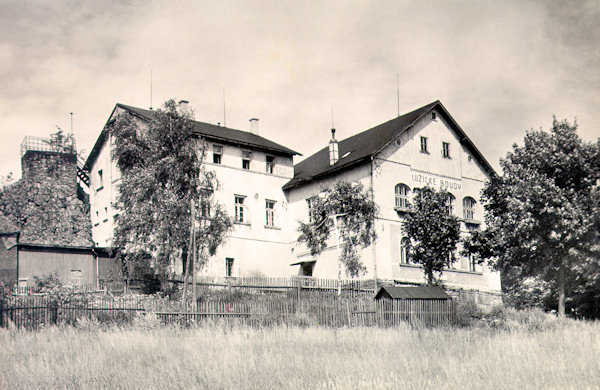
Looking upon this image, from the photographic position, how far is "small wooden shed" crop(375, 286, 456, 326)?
83.8 feet

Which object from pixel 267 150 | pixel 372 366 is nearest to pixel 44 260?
pixel 267 150

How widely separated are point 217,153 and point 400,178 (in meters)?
11.0

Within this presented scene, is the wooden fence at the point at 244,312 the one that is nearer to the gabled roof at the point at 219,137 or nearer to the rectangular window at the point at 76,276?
the rectangular window at the point at 76,276

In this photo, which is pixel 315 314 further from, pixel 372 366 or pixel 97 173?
pixel 97 173

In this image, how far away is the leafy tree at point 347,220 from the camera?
3647 centimetres

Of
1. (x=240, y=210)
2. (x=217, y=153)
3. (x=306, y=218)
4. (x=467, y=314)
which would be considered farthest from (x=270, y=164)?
(x=467, y=314)

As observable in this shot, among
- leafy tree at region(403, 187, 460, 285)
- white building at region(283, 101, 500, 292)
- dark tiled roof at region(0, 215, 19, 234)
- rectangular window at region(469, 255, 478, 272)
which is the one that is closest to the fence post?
dark tiled roof at region(0, 215, 19, 234)

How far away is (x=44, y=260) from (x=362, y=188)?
18061mm

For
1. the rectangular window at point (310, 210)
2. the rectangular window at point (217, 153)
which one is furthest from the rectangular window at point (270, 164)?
the rectangular window at point (217, 153)

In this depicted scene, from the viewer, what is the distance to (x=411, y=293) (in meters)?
26.1

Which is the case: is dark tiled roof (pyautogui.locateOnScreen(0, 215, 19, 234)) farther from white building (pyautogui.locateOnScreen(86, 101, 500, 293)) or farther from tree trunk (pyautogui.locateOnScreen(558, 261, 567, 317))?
tree trunk (pyautogui.locateOnScreen(558, 261, 567, 317))

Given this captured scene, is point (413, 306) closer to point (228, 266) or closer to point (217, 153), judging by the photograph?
→ point (228, 266)

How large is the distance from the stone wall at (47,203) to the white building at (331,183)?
2229 mm

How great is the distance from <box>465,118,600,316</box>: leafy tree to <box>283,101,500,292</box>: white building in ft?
20.0
